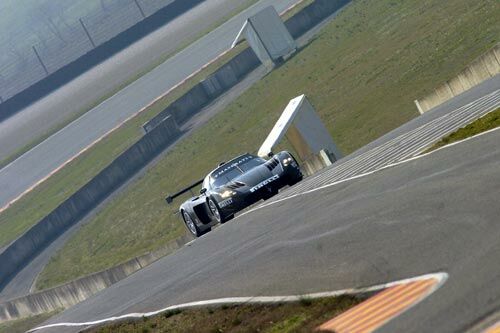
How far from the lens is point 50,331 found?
24.8 metres

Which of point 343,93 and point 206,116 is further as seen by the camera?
point 206,116

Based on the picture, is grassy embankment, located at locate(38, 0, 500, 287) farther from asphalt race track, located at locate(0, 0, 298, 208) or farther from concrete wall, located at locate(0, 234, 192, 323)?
asphalt race track, located at locate(0, 0, 298, 208)

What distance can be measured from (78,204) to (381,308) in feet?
139

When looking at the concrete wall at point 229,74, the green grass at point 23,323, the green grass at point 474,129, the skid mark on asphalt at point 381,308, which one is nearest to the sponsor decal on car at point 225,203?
the green grass at point 474,129

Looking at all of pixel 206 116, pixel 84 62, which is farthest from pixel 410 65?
pixel 84 62

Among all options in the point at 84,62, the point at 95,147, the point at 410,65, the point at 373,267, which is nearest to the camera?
the point at 373,267

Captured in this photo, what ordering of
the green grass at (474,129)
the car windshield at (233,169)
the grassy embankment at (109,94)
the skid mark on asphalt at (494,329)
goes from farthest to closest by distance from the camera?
the grassy embankment at (109,94)
the car windshield at (233,169)
the green grass at (474,129)
the skid mark on asphalt at (494,329)

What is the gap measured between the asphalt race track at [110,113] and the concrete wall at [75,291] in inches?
985

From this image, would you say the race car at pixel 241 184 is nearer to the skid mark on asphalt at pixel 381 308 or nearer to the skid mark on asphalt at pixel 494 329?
the skid mark on asphalt at pixel 381 308

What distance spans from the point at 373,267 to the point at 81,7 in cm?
13837

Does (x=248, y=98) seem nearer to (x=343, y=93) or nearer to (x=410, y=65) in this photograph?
(x=343, y=93)

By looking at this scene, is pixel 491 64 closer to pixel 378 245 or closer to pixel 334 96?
pixel 334 96

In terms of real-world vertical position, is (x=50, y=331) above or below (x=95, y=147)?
below

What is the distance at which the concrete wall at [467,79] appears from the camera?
31125 mm
